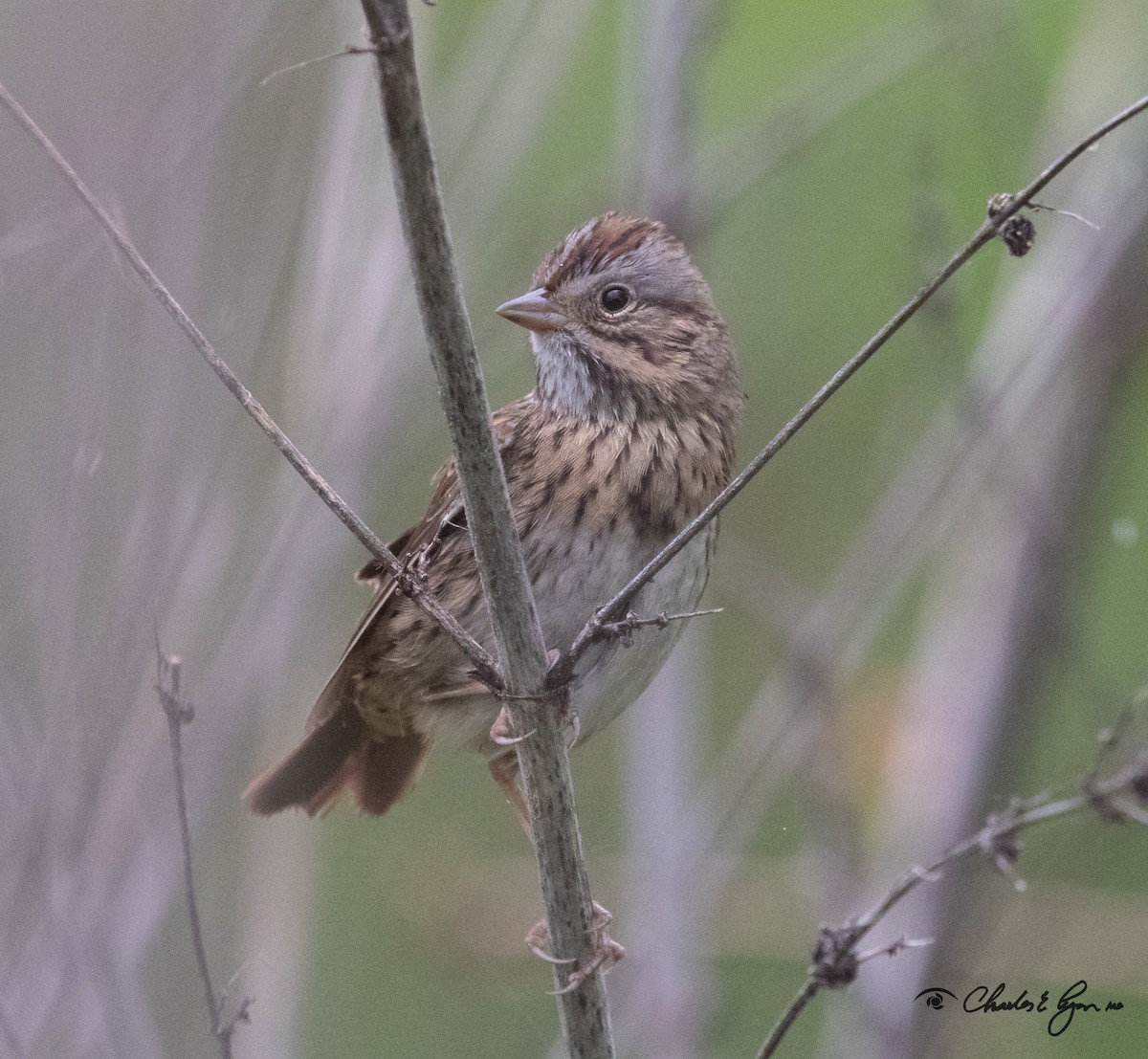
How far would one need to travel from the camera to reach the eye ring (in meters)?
3.72

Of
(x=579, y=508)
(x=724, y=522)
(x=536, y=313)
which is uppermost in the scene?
(x=724, y=522)

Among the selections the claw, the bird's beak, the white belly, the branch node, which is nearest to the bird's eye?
the bird's beak

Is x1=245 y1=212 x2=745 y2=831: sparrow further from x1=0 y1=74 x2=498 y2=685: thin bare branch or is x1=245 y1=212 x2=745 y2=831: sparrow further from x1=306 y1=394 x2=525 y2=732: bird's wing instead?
x1=0 y1=74 x2=498 y2=685: thin bare branch

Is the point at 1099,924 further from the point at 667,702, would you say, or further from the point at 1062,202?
the point at 1062,202

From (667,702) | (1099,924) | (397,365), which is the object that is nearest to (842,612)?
(667,702)

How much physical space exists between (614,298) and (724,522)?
92.6 inches

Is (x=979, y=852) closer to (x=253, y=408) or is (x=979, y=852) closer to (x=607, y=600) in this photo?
(x=607, y=600)

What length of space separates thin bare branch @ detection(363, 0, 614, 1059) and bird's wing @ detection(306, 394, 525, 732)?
0.83 metres

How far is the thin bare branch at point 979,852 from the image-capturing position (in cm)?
246

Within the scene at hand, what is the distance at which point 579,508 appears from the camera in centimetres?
336
